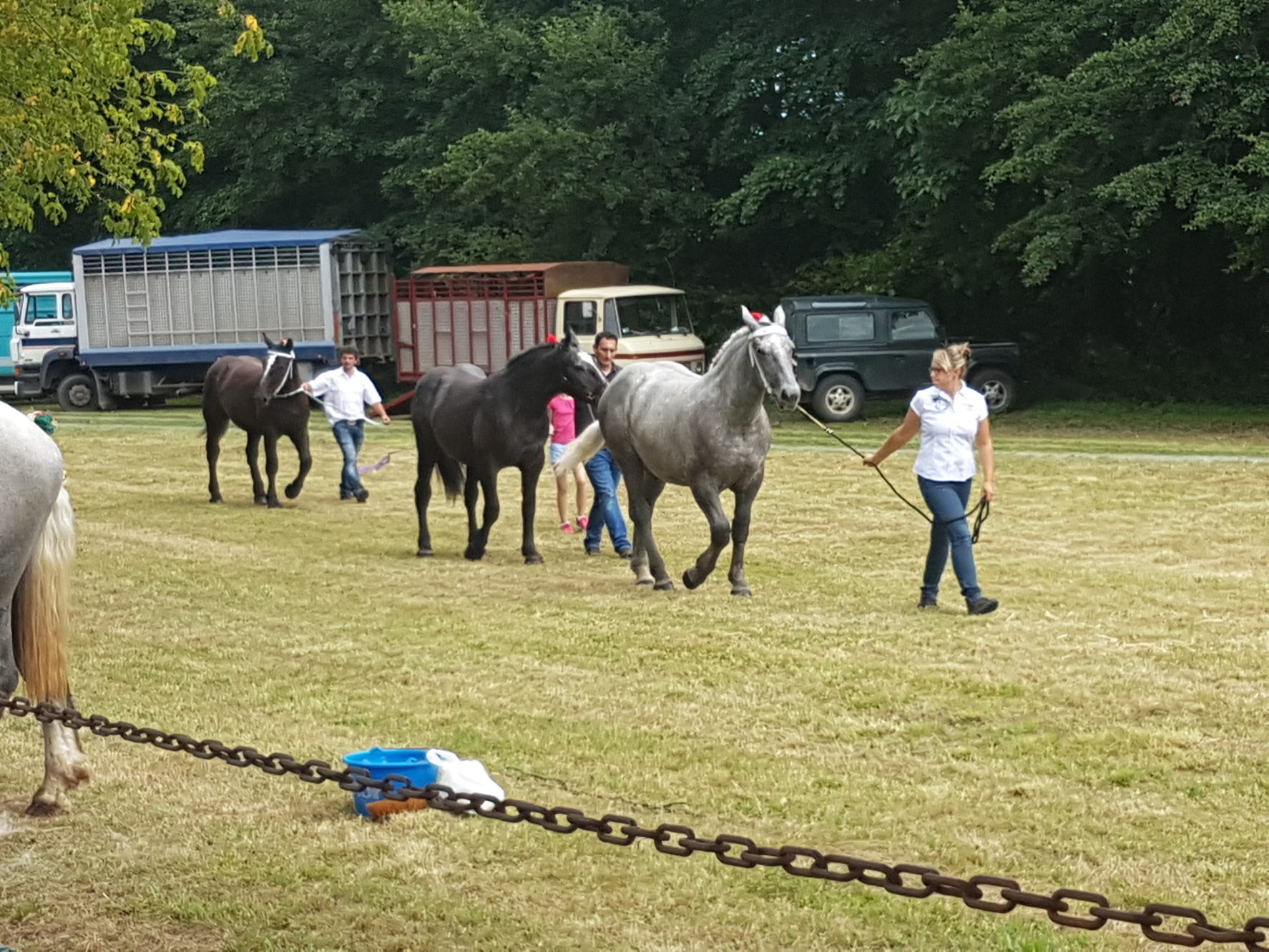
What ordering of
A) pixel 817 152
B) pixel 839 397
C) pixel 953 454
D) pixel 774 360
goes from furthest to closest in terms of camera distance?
pixel 817 152 → pixel 839 397 → pixel 774 360 → pixel 953 454

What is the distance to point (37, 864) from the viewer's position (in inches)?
249

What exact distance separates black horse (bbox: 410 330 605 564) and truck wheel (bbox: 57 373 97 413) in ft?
80.4

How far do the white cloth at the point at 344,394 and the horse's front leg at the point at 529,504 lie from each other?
5564 millimetres

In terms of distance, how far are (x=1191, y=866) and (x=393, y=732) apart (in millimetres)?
3923

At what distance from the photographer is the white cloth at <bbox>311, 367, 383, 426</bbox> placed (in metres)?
19.7

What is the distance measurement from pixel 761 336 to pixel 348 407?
898 centimetres

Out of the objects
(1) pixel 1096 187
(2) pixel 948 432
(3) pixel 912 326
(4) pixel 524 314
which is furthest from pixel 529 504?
(4) pixel 524 314

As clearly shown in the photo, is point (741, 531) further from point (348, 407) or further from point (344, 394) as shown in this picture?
point (344, 394)

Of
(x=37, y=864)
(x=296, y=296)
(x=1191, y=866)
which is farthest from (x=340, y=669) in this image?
(x=296, y=296)

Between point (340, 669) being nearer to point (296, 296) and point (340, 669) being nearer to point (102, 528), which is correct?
point (102, 528)

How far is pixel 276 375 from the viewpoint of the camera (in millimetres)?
19234

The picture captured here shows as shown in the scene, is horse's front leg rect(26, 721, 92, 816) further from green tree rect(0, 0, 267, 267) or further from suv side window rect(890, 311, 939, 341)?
suv side window rect(890, 311, 939, 341)

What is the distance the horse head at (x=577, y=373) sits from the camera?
14.1m

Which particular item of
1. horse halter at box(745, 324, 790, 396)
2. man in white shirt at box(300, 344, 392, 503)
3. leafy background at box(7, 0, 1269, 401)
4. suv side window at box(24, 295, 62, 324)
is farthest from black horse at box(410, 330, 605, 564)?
suv side window at box(24, 295, 62, 324)
